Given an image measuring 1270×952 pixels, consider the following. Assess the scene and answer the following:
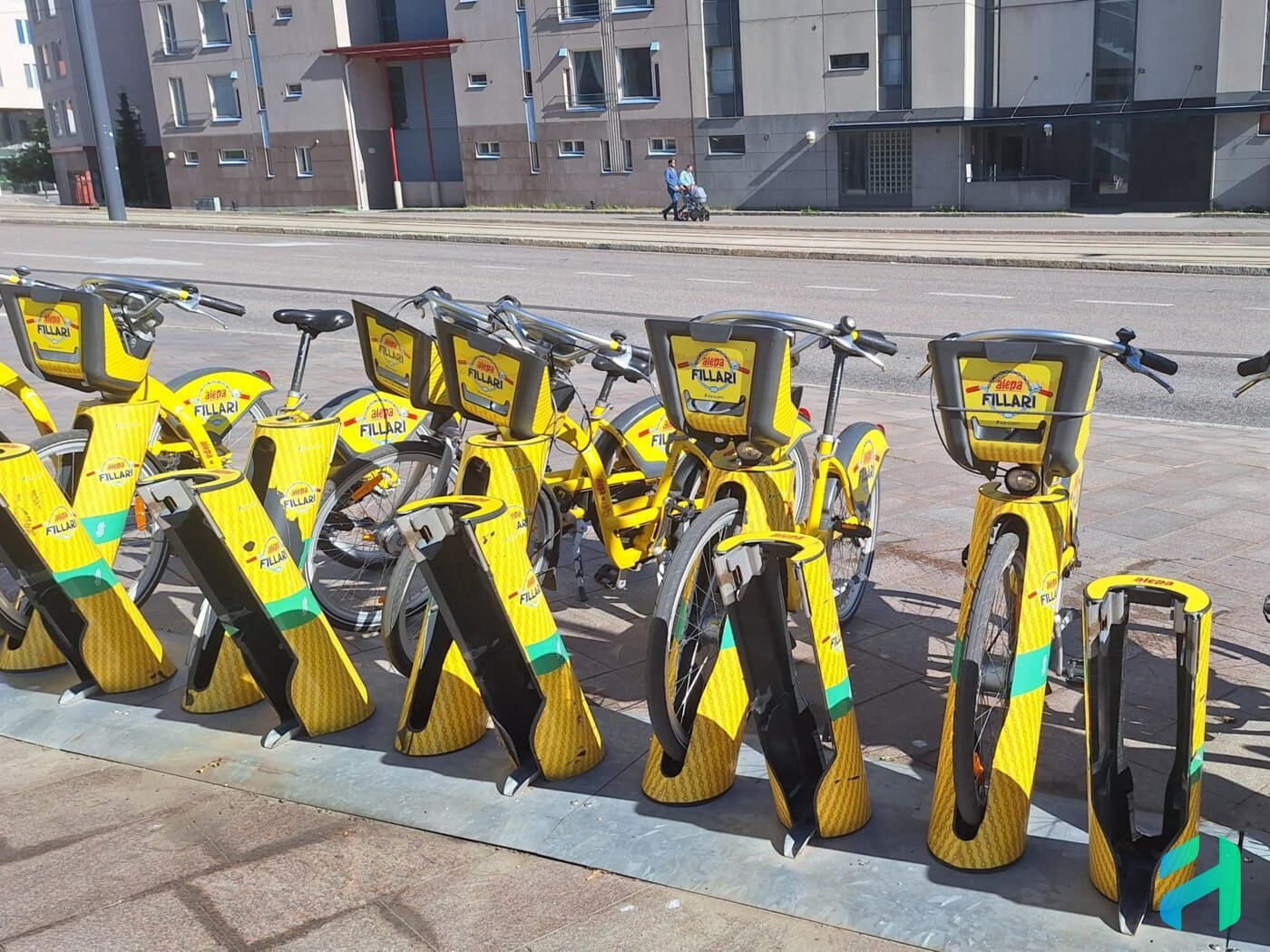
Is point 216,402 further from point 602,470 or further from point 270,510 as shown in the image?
point 602,470

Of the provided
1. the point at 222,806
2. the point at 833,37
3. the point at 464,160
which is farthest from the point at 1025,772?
the point at 464,160

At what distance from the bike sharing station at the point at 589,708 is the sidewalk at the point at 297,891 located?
0.09 metres

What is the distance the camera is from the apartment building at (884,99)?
30078mm

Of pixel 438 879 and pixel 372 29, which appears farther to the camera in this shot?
pixel 372 29

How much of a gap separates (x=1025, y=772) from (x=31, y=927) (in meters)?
2.48

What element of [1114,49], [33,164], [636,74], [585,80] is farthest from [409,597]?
[33,164]

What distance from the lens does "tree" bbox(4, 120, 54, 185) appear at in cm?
6038

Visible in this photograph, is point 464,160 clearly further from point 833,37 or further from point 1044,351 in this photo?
point 1044,351

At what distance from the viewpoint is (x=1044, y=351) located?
343cm

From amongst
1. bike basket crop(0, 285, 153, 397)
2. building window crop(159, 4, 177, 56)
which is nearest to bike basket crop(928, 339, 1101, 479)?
bike basket crop(0, 285, 153, 397)

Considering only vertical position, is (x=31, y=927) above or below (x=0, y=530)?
below

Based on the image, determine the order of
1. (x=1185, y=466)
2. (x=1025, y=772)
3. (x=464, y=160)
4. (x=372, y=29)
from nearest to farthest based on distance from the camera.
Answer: (x=1025, y=772), (x=1185, y=466), (x=464, y=160), (x=372, y=29)

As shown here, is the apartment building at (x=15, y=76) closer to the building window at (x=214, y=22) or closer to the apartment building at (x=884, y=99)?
the building window at (x=214, y=22)

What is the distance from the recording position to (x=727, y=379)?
4.04 meters
